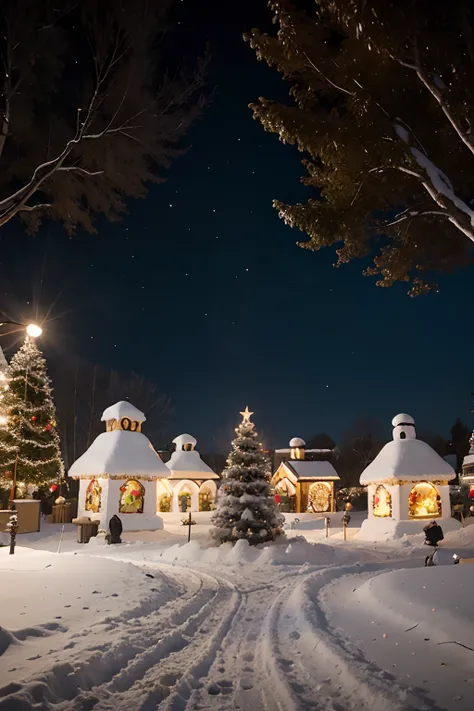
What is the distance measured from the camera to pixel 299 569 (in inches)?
602

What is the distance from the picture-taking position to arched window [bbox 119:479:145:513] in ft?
90.4

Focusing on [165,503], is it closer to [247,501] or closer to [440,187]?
[247,501]

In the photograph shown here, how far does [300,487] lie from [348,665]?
3678cm

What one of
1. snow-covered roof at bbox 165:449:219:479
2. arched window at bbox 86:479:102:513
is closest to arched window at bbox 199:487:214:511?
snow-covered roof at bbox 165:449:219:479

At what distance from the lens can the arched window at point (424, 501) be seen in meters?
27.7

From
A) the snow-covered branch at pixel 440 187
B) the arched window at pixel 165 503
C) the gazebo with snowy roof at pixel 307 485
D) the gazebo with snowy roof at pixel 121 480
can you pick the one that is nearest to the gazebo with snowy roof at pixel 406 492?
the gazebo with snowy roof at pixel 121 480

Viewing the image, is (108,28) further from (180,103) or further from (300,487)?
(300,487)

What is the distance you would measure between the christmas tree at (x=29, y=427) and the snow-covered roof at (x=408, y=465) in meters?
17.9

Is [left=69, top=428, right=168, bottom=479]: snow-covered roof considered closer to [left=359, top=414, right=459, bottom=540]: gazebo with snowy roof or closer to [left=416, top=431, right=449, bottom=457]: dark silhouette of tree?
[left=359, top=414, right=459, bottom=540]: gazebo with snowy roof

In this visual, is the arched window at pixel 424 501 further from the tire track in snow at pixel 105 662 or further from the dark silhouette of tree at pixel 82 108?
the dark silhouette of tree at pixel 82 108

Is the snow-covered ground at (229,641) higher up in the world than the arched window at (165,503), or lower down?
higher up

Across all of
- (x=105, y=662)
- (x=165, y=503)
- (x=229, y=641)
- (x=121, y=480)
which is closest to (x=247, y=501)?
(x=121, y=480)

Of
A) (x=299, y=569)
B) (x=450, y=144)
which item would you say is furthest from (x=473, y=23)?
(x=299, y=569)

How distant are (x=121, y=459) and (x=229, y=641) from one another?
21766 millimetres
